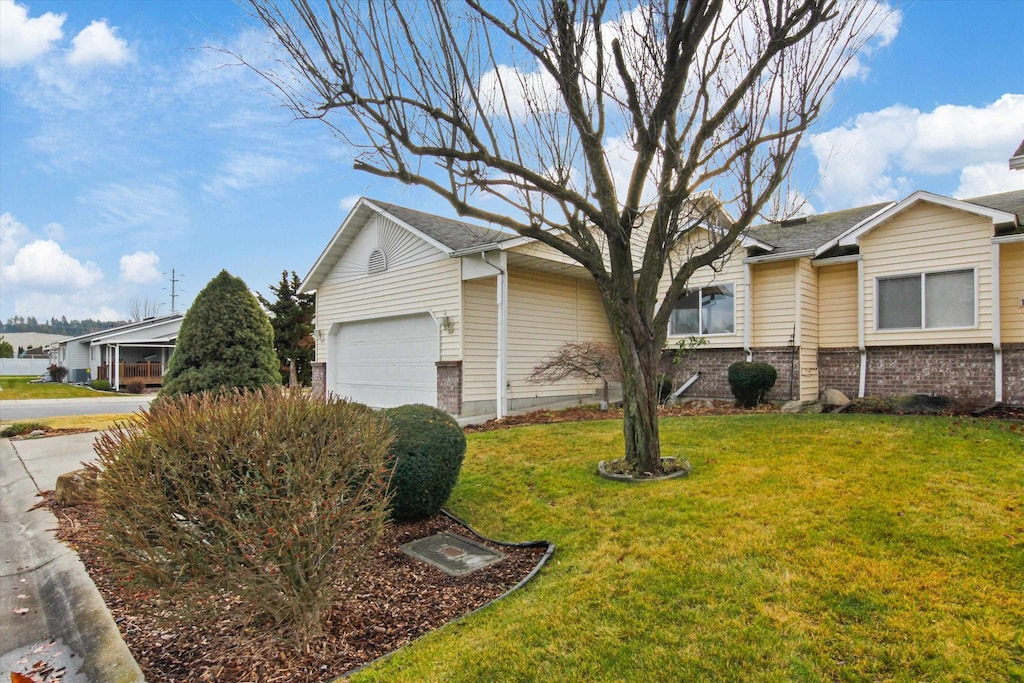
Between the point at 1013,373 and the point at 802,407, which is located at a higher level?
the point at 1013,373

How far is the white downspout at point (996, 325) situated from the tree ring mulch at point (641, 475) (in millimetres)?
7755

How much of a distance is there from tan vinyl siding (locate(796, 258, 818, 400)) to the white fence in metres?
57.1

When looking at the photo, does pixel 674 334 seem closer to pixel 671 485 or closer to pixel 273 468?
pixel 671 485

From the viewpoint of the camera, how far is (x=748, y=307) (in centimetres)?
1231

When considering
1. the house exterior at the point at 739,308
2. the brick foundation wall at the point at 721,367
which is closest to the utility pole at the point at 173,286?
the house exterior at the point at 739,308

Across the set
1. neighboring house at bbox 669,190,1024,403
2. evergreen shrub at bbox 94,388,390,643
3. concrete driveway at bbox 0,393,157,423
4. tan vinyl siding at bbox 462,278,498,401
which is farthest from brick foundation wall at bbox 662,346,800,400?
concrete driveway at bbox 0,393,157,423

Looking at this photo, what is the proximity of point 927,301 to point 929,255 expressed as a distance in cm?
92

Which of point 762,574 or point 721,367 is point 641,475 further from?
point 721,367

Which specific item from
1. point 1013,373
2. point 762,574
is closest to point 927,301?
point 1013,373

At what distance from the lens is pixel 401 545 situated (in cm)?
468

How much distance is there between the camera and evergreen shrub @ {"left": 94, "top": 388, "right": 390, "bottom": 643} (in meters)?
2.69

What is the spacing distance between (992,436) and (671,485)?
193 inches

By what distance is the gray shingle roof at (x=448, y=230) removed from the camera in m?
11.7

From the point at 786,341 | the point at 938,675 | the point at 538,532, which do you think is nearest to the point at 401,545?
the point at 538,532
